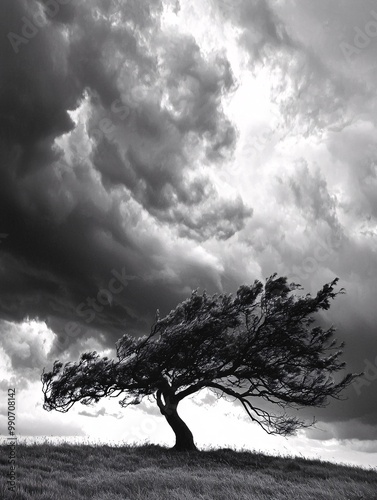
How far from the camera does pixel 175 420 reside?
19.9 m

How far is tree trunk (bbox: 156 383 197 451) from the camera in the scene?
63.2 feet

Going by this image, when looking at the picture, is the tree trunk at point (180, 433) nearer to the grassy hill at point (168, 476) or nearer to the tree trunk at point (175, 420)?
the tree trunk at point (175, 420)

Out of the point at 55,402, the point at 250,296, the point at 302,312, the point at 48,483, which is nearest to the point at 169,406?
the point at 55,402

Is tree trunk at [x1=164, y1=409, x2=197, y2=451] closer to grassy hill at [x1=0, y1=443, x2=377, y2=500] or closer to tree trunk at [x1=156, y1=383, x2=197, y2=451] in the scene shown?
tree trunk at [x1=156, y1=383, x2=197, y2=451]

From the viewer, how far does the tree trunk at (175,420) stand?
63.2 feet

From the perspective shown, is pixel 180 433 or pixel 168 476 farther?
pixel 180 433

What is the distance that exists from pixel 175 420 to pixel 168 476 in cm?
796

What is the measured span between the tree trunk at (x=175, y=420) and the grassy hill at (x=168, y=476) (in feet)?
4.01

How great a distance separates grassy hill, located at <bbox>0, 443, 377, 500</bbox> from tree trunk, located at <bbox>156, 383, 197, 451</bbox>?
1222mm

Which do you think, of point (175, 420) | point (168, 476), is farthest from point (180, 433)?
point (168, 476)

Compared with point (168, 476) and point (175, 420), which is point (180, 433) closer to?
point (175, 420)

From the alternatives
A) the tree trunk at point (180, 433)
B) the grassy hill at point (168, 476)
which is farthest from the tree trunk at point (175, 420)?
the grassy hill at point (168, 476)

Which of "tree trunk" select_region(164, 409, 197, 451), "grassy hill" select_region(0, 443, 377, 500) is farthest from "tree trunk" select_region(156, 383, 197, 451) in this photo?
"grassy hill" select_region(0, 443, 377, 500)

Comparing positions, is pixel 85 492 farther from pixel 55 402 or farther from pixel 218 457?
pixel 55 402
